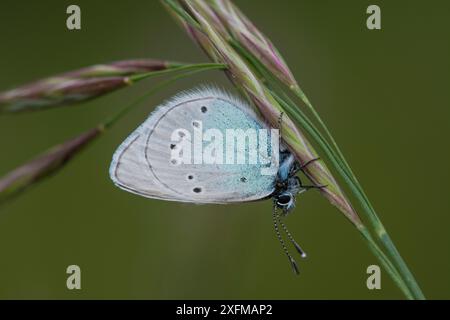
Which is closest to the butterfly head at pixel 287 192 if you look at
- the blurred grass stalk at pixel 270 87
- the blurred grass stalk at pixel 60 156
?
the blurred grass stalk at pixel 270 87

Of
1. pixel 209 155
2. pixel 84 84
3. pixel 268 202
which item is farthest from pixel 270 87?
pixel 268 202

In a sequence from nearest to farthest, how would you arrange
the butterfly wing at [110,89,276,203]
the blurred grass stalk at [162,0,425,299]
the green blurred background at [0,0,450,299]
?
the blurred grass stalk at [162,0,425,299]
the butterfly wing at [110,89,276,203]
the green blurred background at [0,0,450,299]

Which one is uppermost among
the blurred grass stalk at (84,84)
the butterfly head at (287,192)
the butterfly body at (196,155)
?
the blurred grass stalk at (84,84)

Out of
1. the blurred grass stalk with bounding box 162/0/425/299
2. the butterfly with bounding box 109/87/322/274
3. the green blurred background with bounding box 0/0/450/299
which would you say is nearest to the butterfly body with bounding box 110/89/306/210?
the butterfly with bounding box 109/87/322/274

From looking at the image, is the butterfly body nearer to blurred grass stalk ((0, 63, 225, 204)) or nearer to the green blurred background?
blurred grass stalk ((0, 63, 225, 204))

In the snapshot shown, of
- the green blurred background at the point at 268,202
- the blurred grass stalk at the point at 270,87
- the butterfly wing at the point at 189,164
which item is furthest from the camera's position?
the green blurred background at the point at 268,202

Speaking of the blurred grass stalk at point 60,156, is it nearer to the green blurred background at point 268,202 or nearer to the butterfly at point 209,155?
the butterfly at point 209,155
